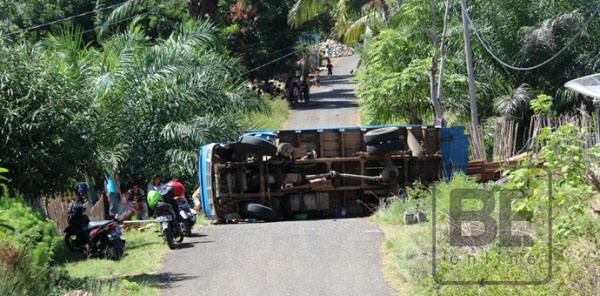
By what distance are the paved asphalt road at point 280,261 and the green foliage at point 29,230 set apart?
69.9 inches

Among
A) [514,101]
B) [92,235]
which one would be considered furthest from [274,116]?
[92,235]

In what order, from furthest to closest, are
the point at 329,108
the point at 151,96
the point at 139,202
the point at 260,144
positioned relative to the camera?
1. the point at 329,108
2. the point at 151,96
3. the point at 139,202
4. the point at 260,144

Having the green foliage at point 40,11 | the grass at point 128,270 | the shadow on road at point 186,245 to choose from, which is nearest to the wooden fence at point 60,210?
the grass at point 128,270

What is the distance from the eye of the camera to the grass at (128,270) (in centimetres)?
1080

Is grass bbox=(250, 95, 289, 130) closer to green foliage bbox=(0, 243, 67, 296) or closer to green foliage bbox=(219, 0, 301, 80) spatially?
green foliage bbox=(219, 0, 301, 80)

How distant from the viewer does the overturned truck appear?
60.4 ft

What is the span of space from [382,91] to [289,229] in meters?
12.0

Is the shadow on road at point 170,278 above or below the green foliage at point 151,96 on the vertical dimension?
below

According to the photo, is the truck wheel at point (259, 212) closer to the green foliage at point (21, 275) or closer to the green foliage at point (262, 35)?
the green foliage at point (21, 275)

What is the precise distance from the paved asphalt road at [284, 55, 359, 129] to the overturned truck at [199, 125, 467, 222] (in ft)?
55.0

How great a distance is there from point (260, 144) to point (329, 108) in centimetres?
2413

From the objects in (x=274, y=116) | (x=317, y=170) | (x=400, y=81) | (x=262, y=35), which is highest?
(x=262, y=35)

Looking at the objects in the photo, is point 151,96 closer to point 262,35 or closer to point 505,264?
point 505,264

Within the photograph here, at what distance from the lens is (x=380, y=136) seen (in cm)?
1902
